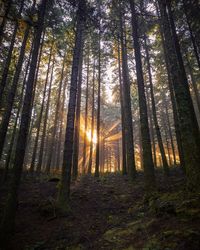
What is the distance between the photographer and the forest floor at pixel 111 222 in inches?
175

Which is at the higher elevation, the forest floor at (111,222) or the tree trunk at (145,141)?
the tree trunk at (145,141)

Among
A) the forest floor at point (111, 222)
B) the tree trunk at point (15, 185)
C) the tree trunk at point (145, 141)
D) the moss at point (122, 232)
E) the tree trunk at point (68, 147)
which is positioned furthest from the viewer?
the tree trunk at point (145, 141)

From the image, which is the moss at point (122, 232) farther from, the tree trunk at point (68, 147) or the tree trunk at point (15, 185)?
the tree trunk at point (15, 185)

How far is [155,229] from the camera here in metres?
4.98

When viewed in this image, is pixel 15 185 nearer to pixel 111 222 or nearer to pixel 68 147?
pixel 68 147

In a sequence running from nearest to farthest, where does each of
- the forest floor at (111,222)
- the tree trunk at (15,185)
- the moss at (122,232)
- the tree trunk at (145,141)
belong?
the forest floor at (111,222) → the moss at (122,232) → the tree trunk at (15,185) → the tree trunk at (145,141)

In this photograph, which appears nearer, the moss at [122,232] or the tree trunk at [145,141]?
the moss at [122,232]

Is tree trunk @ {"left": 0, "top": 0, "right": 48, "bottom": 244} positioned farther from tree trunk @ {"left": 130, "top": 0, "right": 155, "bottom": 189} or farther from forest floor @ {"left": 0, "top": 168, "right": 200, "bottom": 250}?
tree trunk @ {"left": 130, "top": 0, "right": 155, "bottom": 189}

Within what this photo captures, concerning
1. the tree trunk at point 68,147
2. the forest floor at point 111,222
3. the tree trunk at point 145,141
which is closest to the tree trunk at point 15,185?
the forest floor at point 111,222

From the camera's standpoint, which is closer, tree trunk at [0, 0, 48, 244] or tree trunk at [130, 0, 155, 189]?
tree trunk at [0, 0, 48, 244]

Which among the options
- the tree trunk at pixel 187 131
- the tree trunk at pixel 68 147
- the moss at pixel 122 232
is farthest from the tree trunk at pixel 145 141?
the tree trunk at pixel 68 147

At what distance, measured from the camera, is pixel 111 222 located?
7.11 m

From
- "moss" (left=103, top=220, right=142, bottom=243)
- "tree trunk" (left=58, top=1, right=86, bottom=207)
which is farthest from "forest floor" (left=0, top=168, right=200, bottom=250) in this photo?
"tree trunk" (left=58, top=1, right=86, bottom=207)

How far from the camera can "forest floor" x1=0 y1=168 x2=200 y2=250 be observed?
4450 millimetres
